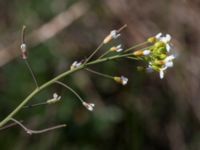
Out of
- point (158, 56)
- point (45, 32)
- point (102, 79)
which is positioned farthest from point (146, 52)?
point (102, 79)

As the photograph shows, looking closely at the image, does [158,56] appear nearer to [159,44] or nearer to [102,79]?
[159,44]

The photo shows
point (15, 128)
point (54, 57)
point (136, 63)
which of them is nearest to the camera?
point (15, 128)

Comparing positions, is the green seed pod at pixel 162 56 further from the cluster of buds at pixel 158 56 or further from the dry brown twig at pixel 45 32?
the dry brown twig at pixel 45 32

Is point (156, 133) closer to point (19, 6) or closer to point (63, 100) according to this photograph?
point (63, 100)

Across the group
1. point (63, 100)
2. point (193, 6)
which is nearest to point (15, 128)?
point (63, 100)

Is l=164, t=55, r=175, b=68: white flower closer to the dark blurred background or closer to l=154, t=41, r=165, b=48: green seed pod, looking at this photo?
l=154, t=41, r=165, b=48: green seed pod

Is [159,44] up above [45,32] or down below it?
below
